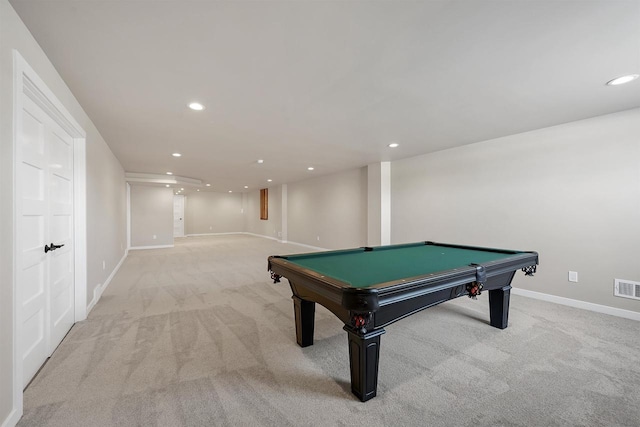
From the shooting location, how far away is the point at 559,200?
10.9 ft

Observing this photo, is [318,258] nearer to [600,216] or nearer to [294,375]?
[294,375]

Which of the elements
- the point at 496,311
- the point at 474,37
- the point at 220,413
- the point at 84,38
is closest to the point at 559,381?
the point at 496,311

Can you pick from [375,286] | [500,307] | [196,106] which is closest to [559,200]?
[500,307]

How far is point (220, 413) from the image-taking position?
1.46 metres

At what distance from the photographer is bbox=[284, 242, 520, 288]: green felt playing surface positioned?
1.88m

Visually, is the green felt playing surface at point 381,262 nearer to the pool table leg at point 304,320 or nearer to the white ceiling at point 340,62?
the pool table leg at point 304,320

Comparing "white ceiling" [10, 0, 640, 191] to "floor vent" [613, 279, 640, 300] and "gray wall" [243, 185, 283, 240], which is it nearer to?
"floor vent" [613, 279, 640, 300]

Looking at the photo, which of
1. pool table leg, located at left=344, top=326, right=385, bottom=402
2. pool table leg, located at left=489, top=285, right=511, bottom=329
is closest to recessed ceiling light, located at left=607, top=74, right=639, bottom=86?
pool table leg, located at left=489, top=285, right=511, bottom=329

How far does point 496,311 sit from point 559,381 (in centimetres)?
83

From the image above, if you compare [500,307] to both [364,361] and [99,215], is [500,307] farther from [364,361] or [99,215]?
[99,215]

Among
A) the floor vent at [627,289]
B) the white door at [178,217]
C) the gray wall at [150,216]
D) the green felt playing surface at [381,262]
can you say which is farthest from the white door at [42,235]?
the white door at [178,217]

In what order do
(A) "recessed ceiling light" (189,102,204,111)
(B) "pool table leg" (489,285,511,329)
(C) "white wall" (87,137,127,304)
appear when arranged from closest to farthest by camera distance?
(B) "pool table leg" (489,285,511,329) < (A) "recessed ceiling light" (189,102,204,111) < (C) "white wall" (87,137,127,304)

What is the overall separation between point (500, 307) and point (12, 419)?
3.59 m

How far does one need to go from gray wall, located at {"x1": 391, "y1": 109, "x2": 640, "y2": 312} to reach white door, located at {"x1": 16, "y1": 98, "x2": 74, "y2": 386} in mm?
4965
